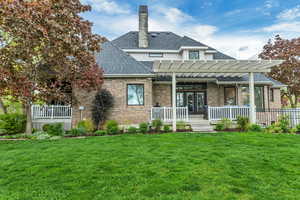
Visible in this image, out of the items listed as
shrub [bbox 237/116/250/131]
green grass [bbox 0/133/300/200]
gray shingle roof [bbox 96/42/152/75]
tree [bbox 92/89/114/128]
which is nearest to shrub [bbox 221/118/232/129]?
shrub [bbox 237/116/250/131]

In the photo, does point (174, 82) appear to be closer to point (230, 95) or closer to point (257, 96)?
point (230, 95)

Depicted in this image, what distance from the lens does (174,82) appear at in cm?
919

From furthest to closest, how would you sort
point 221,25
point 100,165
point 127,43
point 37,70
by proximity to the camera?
point 221,25
point 127,43
point 37,70
point 100,165

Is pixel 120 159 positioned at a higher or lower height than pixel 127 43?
lower

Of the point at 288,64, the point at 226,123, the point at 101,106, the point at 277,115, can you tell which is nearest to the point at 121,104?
the point at 101,106

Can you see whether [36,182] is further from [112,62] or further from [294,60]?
[294,60]

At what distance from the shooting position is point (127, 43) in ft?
51.4

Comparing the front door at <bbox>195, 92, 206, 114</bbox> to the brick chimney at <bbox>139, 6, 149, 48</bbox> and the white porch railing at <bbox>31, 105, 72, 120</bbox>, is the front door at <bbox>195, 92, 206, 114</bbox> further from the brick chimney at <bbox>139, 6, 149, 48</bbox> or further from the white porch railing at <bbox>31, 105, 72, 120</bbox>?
the white porch railing at <bbox>31, 105, 72, 120</bbox>

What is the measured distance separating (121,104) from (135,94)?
3.66 ft

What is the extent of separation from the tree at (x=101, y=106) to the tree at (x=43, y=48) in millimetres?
1361

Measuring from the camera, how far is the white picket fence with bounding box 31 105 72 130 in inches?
429

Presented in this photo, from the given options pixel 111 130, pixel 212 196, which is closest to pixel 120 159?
pixel 212 196

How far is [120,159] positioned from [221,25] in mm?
17987

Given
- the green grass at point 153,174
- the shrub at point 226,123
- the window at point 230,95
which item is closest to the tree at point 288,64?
the window at point 230,95
